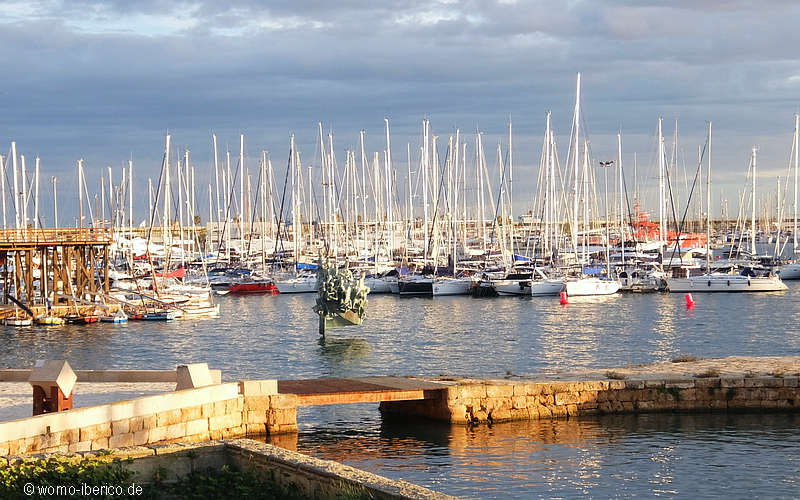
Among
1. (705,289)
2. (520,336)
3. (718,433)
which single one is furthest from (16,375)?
(705,289)

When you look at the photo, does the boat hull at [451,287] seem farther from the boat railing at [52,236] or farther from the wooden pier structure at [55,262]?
the boat railing at [52,236]

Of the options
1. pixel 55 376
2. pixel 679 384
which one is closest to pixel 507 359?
pixel 679 384

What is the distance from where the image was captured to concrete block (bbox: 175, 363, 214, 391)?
21922 mm

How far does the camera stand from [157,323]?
64625mm

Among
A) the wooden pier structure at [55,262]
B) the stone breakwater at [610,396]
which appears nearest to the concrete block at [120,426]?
the stone breakwater at [610,396]

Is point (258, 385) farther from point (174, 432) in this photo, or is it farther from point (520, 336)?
point (520, 336)

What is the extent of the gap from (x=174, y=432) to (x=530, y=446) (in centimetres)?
745

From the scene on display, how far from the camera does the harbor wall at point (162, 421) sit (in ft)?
58.6

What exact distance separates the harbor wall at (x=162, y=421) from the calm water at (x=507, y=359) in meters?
Answer: 0.95

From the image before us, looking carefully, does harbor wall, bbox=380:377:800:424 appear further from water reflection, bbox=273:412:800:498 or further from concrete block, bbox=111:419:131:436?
concrete block, bbox=111:419:131:436

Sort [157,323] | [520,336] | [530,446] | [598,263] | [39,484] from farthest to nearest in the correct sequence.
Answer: [598,263], [157,323], [520,336], [530,446], [39,484]

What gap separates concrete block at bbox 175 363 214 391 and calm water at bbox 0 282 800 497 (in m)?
2.24

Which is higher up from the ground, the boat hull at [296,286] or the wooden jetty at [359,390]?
the wooden jetty at [359,390]

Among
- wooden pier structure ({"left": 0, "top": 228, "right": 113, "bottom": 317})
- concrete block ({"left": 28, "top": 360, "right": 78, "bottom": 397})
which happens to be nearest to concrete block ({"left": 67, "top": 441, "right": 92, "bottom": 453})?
concrete block ({"left": 28, "top": 360, "right": 78, "bottom": 397})
